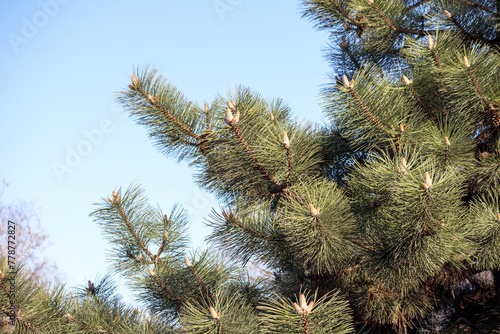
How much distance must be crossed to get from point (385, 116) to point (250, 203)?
3.67 feet

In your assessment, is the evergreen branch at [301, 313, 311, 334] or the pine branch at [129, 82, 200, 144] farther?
the pine branch at [129, 82, 200, 144]

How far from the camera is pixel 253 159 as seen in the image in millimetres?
2758

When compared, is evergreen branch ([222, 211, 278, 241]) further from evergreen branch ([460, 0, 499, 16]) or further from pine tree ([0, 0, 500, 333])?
evergreen branch ([460, 0, 499, 16])

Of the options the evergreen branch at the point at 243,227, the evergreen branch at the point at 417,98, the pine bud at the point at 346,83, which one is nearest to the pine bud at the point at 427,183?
the pine bud at the point at 346,83

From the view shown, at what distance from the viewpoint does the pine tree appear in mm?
2676

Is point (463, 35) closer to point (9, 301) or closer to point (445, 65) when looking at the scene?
point (445, 65)

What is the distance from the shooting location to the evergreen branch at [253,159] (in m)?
2.61

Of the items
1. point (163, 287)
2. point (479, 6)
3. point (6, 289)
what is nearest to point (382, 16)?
point (479, 6)

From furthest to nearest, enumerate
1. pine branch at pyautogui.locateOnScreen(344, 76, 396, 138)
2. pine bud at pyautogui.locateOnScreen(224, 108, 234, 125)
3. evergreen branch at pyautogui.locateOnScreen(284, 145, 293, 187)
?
pine branch at pyautogui.locateOnScreen(344, 76, 396, 138) → evergreen branch at pyautogui.locateOnScreen(284, 145, 293, 187) → pine bud at pyautogui.locateOnScreen(224, 108, 234, 125)

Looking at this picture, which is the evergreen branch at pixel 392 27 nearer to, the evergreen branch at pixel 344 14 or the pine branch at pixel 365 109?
the evergreen branch at pixel 344 14

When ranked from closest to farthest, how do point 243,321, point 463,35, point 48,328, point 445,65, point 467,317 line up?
point 243,321 → point 48,328 → point 445,65 → point 467,317 → point 463,35

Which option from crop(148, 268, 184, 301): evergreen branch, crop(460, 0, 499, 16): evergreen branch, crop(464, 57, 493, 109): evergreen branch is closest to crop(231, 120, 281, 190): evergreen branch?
crop(148, 268, 184, 301): evergreen branch

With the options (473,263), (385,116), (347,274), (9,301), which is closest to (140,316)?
(9,301)

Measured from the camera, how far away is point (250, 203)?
10.6ft
